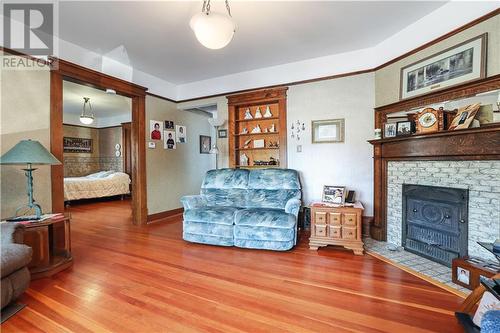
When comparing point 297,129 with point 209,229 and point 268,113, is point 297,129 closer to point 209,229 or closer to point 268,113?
point 268,113

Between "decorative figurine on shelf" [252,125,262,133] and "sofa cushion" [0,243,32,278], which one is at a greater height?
"decorative figurine on shelf" [252,125,262,133]

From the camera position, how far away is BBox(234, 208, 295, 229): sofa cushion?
9.03ft

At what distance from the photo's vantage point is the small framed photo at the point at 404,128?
2.68 meters

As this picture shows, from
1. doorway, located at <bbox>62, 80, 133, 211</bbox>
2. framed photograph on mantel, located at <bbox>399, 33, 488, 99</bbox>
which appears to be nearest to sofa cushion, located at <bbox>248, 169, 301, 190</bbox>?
framed photograph on mantel, located at <bbox>399, 33, 488, 99</bbox>

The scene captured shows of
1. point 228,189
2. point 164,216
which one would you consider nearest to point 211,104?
point 228,189

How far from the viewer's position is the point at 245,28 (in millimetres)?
2705

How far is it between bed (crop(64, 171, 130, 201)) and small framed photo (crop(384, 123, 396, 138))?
7051mm

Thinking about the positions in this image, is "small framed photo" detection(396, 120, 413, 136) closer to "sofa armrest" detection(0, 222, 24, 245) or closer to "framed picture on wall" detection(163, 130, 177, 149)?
"framed picture on wall" detection(163, 130, 177, 149)

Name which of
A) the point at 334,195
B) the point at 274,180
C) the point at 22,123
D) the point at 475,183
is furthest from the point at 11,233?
the point at 475,183

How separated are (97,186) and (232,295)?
622 cm

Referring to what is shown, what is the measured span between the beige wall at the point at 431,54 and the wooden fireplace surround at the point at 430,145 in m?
0.12

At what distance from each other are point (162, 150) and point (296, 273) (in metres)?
3.37

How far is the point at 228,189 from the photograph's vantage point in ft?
11.6

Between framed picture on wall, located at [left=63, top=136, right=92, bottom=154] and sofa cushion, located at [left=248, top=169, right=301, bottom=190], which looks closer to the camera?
sofa cushion, located at [left=248, top=169, right=301, bottom=190]
